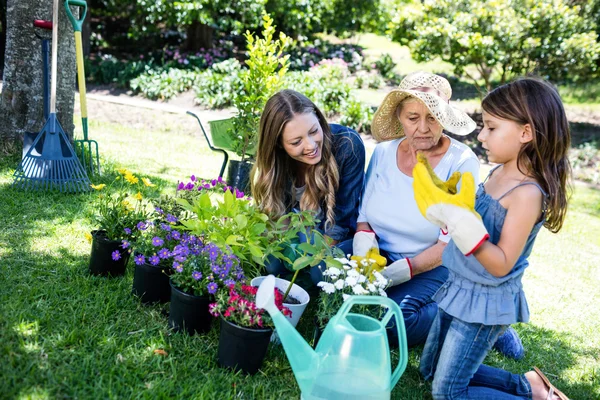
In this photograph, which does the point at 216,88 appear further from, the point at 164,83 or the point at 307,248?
the point at 307,248

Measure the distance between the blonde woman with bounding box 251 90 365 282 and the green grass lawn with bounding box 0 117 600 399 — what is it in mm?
553

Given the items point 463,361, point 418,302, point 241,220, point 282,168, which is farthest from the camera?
point 282,168

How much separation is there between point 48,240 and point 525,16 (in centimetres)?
829

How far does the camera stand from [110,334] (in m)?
2.17

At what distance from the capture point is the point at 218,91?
8.59 meters

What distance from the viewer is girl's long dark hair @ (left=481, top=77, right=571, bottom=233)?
1898 millimetres

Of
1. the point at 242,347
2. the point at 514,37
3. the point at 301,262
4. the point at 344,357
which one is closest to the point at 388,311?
the point at 344,357

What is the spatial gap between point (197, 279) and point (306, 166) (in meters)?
0.87

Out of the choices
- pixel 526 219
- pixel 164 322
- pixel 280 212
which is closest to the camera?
pixel 526 219

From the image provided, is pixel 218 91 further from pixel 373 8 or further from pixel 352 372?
pixel 352 372

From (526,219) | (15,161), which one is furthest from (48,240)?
(526,219)

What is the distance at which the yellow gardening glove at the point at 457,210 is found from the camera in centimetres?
175

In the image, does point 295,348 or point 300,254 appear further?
point 300,254

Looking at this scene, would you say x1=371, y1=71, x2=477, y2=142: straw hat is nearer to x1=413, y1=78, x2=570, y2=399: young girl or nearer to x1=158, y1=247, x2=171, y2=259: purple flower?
x1=413, y1=78, x2=570, y2=399: young girl
